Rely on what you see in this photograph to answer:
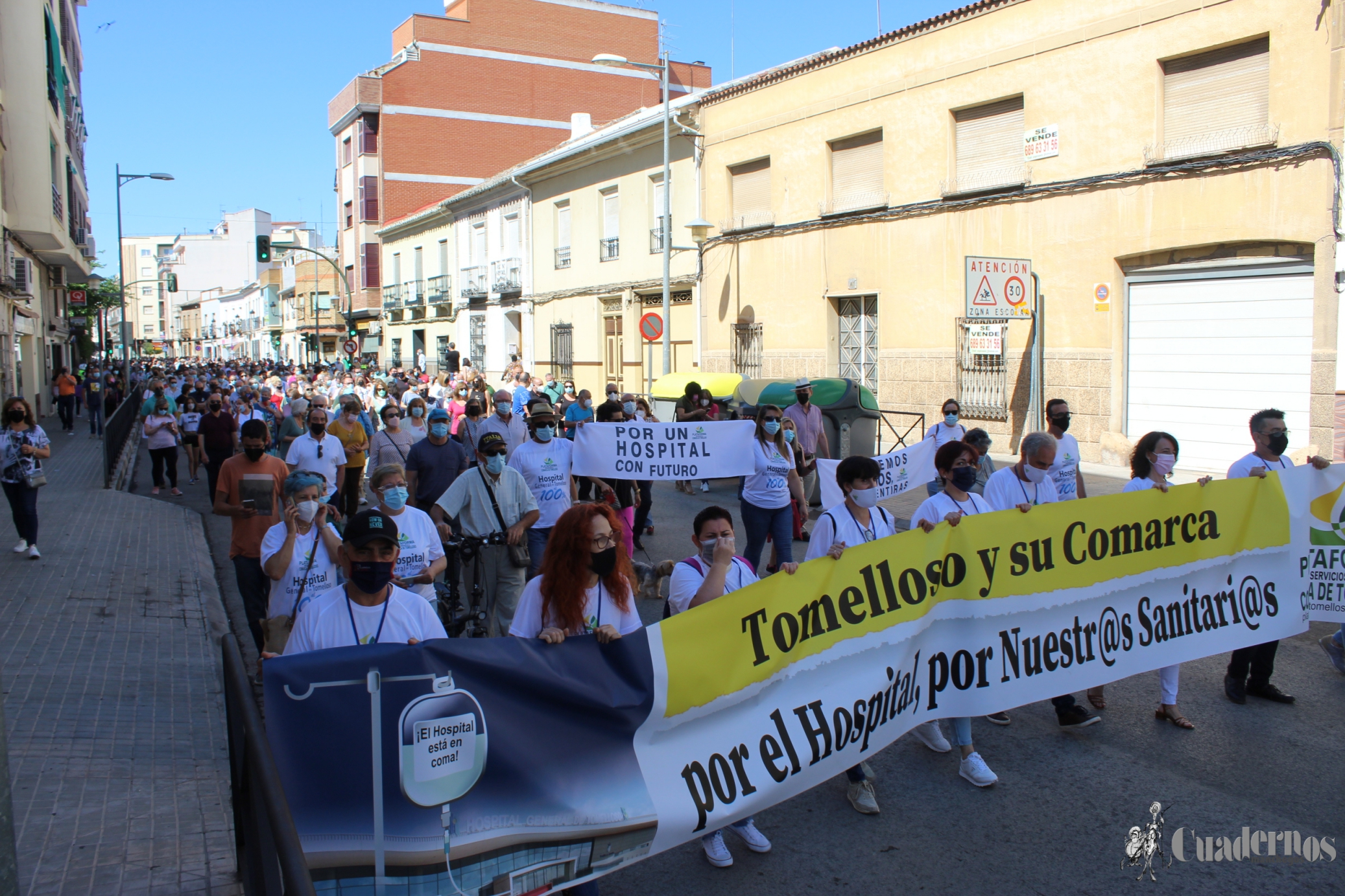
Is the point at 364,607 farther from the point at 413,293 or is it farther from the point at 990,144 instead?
the point at 413,293

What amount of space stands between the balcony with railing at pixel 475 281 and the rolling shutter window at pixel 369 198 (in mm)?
10365

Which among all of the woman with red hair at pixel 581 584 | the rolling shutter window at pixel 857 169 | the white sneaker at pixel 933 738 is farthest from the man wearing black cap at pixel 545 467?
the rolling shutter window at pixel 857 169

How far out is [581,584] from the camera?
13.3ft

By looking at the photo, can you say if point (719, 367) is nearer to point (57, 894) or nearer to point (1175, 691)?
point (1175, 691)

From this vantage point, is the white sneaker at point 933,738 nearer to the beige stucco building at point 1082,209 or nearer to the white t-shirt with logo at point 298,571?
the white t-shirt with logo at point 298,571

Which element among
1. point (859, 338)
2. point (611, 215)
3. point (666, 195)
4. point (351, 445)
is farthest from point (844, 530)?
point (611, 215)

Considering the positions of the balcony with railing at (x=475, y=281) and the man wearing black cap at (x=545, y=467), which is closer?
the man wearing black cap at (x=545, y=467)

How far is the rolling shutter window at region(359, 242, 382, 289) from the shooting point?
1945 inches

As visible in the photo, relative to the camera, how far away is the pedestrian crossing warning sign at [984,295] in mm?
14961

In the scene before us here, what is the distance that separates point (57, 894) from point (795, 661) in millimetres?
2942

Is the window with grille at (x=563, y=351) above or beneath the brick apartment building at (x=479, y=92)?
beneath

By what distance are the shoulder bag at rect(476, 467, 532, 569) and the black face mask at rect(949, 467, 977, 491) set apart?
287 centimetres

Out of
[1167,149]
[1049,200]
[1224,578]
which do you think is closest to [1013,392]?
[1049,200]

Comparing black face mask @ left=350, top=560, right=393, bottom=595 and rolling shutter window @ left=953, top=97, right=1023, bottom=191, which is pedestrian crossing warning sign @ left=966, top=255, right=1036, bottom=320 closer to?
rolling shutter window @ left=953, top=97, right=1023, bottom=191
